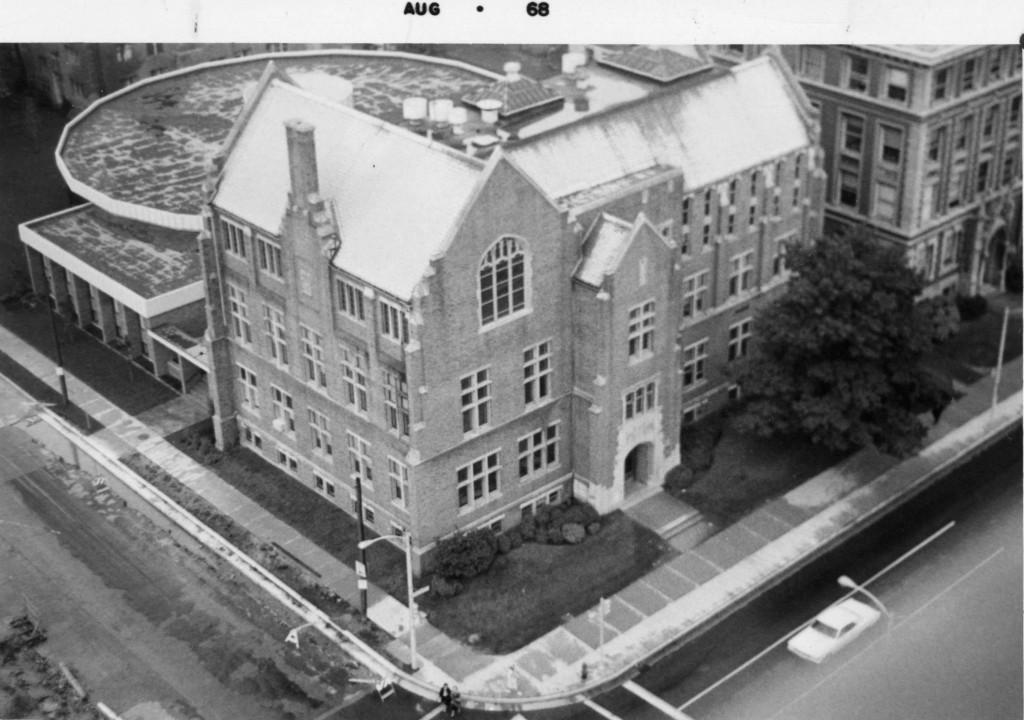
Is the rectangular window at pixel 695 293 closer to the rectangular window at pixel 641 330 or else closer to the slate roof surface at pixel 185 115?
the rectangular window at pixel 641 330

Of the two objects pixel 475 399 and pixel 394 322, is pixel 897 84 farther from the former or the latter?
pixel 394 322

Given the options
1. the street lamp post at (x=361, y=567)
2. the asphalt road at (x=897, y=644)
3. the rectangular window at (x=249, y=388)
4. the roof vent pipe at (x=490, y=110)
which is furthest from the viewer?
the rectangular window at (x=249, y=388)

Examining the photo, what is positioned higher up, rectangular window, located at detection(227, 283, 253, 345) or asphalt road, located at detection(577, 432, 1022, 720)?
rectangular window, located at detection(227, 283, 253, 345)

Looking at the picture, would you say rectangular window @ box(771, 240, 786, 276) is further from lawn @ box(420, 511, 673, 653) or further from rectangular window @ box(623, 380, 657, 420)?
lawn @ box(420, 511, 673, 653)

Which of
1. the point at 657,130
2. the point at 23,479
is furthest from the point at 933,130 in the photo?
the point at 23,479

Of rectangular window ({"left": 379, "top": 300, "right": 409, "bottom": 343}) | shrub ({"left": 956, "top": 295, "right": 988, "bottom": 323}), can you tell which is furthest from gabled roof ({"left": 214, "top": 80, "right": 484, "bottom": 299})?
shrub ({"left": 956, "top": 295, "right": 988, "bottom": 323})

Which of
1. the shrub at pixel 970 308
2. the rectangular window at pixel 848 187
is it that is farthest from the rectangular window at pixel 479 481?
the shrub at pixel 970 308

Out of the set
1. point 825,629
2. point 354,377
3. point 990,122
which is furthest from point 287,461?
point 990,122
